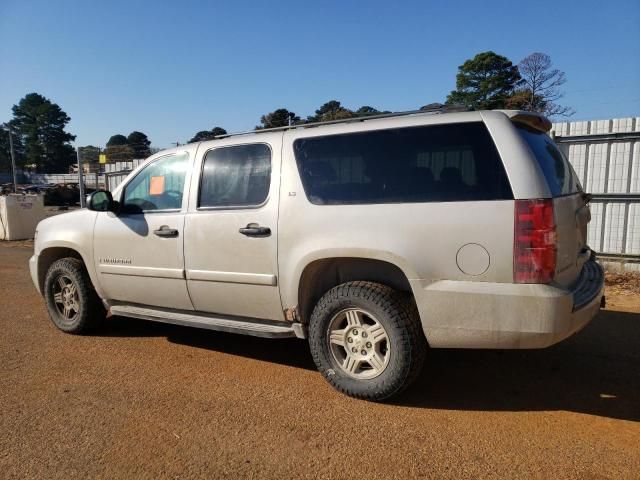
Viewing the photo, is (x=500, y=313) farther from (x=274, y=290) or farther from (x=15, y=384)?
(x=15, y=384)

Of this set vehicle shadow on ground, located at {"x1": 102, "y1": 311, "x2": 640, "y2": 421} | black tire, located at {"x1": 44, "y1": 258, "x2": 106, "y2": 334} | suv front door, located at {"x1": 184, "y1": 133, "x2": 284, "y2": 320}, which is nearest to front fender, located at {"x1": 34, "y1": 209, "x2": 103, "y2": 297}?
black tire, located at {"x1": 44, "y1": 258, "x2": 106, "y2": 334}


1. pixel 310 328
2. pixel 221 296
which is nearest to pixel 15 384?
pixel 221 296

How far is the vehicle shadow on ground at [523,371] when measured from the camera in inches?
135

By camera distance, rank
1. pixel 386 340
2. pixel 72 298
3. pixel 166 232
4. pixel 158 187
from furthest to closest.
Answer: pixel 72 298 < pixel 158 187 < pixel 166 232 < pixel 386 340

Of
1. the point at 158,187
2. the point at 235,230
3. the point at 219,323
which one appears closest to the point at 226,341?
the point at 219,323

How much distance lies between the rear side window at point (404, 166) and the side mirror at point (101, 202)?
6.70ft

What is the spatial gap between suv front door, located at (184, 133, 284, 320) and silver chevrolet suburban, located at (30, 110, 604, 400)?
1cm

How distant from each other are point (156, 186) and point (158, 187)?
31mm

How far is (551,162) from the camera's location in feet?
10.9

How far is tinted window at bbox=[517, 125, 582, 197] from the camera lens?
312 centimetres

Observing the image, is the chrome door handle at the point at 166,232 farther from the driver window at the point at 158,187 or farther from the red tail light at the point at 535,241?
the red tail light at the point at 535,241

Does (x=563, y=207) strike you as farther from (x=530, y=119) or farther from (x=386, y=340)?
(x=386, y=340)

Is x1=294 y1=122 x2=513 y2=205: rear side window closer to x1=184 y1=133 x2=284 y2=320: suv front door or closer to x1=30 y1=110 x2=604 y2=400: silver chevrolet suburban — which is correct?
x1=30 y1=110 x2=604 y2=400: silver chevrolet suburban

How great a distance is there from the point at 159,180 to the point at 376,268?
90.9 inches
